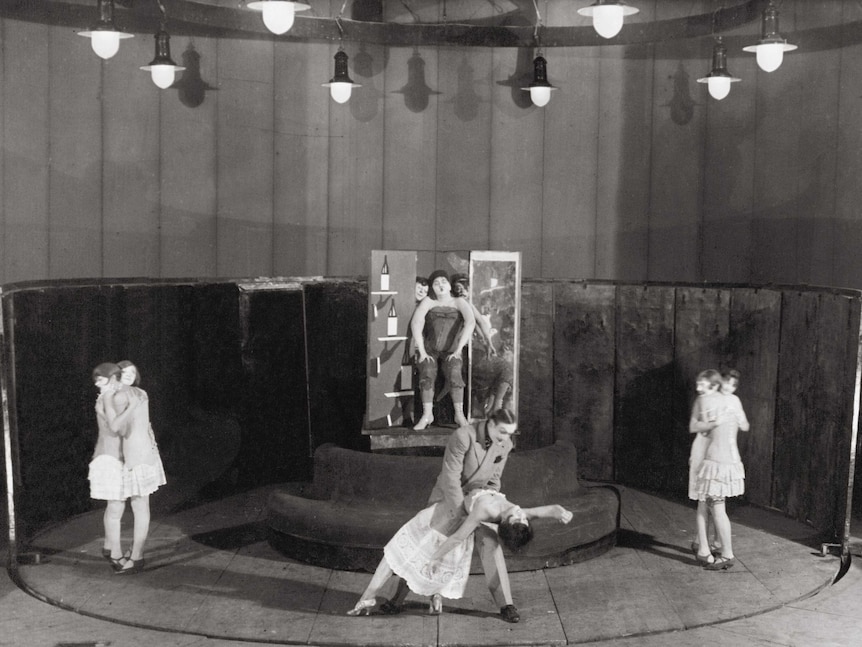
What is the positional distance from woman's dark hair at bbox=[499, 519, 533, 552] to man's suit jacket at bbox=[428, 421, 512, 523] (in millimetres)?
330

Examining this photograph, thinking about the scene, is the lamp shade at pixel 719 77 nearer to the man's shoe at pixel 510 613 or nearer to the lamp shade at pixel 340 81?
the lamp shade at pixel 340 81

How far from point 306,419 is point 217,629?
12.1 ft

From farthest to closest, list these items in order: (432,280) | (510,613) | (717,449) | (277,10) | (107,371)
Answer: (432,280) → (717,449) → (107,371) → (277,10) → (510,613)

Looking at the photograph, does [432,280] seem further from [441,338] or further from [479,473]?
[479,473]

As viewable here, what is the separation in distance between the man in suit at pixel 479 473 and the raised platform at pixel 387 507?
0.92m

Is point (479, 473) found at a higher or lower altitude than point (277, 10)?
lower

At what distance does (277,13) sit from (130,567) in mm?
3673

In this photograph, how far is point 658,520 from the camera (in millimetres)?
8500

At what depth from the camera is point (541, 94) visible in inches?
381

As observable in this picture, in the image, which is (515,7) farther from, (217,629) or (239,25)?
(217,629)

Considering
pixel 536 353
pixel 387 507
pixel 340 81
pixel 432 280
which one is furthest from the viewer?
pixel 536 353

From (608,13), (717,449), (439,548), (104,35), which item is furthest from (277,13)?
(717,449)

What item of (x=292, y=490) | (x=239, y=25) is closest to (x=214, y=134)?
(x=239, y=25)

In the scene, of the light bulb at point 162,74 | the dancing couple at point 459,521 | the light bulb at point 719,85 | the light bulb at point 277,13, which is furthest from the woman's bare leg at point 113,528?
the light bulb at point 719,85
